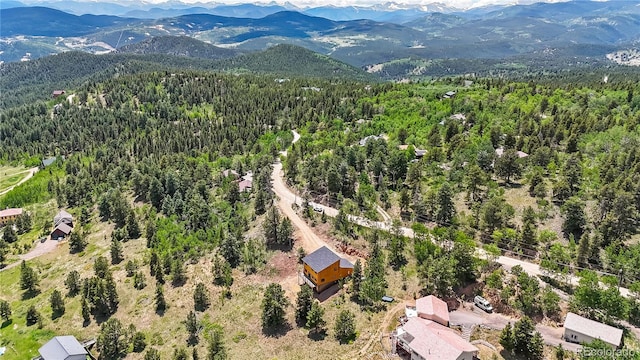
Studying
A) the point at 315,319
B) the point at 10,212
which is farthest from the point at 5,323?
the point at 10,212

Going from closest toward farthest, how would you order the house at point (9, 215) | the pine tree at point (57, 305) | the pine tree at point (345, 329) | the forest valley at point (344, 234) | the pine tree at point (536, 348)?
the pine tree at point (536, 348), the pine tree at point (345, 329), the forest valley at point (344, 234), the pine tree at point (57, 305), the house at point (9, 215)

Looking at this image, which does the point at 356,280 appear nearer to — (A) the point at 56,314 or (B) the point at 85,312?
(B) the point at 85,312

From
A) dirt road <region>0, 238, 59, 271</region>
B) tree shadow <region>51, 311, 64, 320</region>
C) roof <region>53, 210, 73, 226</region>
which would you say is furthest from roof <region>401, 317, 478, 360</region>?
roof <region>53, 210, 73, 226</region>

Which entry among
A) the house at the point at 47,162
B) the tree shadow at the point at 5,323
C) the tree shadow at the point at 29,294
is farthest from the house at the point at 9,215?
the tree shadow at the point at 5,323

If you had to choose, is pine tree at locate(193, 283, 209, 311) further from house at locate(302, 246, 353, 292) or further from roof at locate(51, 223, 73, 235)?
roof at locate(51, 223, 73, 235)

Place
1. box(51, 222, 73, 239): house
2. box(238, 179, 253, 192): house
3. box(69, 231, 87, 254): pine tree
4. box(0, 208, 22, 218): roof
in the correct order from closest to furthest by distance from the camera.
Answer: box(69, 231, 87, 254): pine tree, box(51, 222, 73, 239): house, box(238, 179, 253, 192): house, box(0, 208, 22, 218): roof

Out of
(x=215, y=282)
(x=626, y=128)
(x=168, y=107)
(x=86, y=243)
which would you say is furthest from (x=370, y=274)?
(x=168, y=107)

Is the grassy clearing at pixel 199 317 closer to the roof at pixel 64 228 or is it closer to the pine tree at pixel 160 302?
the pine tree at pixel 160 302
